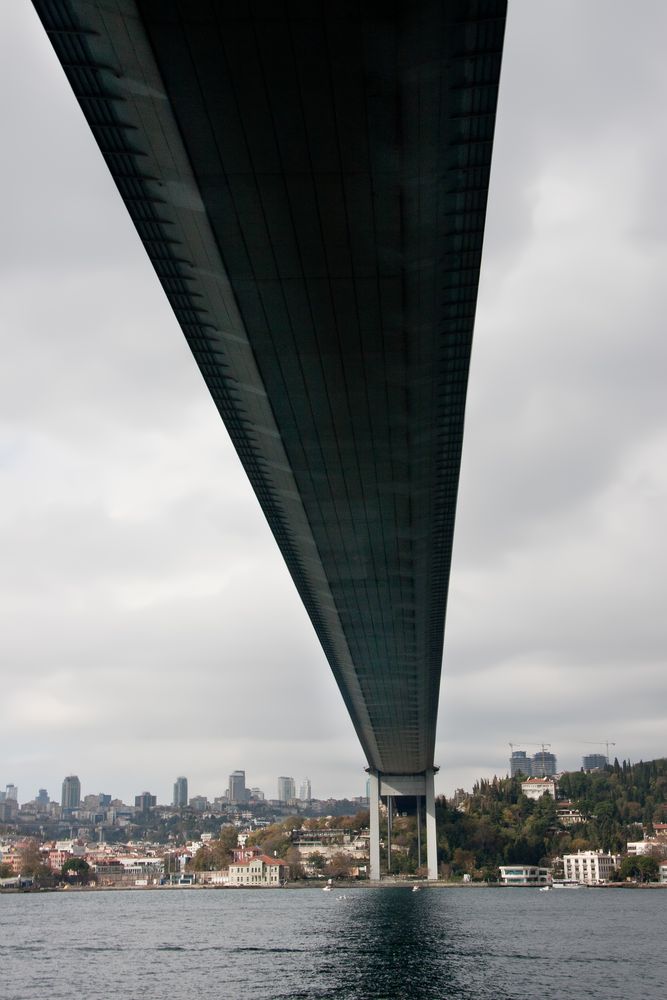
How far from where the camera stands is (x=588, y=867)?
472ft

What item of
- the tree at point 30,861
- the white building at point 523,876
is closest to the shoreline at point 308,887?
the white building at point 523,876

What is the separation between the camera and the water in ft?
110

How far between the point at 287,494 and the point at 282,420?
655 cm

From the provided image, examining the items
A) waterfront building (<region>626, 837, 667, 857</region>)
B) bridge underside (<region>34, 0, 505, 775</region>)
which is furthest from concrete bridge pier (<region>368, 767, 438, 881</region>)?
bridge underside (<region>34, 0, 505, 775</region>)

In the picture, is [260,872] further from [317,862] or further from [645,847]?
[645,847]

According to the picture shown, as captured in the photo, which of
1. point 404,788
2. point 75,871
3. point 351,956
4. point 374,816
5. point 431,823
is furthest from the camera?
point 75,871

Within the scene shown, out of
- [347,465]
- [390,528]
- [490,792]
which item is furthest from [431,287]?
[490,792]

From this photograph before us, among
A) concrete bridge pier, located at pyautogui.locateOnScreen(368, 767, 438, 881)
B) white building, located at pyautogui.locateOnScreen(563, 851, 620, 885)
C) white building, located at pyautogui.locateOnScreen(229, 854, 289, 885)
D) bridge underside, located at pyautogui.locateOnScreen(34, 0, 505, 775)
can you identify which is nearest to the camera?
bridge underside, located at pyautogui.locateOnScreen(34, 0, 505, 775)

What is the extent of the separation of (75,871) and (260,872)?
40.5 metres

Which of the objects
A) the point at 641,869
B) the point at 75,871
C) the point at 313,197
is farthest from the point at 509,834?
the point at 313,197

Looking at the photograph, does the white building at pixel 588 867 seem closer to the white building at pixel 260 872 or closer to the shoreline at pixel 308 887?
the shoreline at pixel 308 887

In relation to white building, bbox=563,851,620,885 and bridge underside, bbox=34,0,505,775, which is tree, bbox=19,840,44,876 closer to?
white building, bbox=563,851,620,885

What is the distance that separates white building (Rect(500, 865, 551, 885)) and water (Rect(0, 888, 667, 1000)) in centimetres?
6449

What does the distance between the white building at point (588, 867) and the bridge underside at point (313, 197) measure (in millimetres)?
129768
